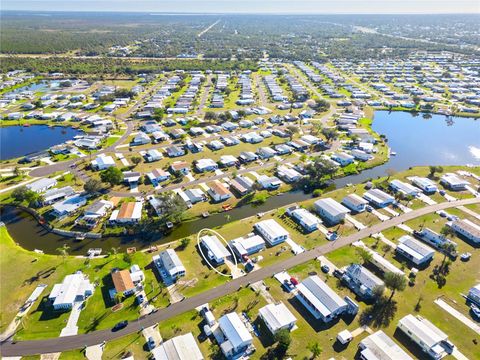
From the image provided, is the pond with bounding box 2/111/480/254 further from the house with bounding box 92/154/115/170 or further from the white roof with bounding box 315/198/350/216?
the house with bounding box 92/154/115/170

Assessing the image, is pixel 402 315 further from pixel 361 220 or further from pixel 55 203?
pixel 55 203

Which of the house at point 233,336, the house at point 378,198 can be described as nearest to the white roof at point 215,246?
the house at point 233,336

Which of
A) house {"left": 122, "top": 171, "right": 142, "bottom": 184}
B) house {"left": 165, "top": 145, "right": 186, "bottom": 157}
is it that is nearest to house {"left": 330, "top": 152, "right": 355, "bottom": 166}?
house {"left": 165, "top": 145, "right": 186, "bottom": 157}

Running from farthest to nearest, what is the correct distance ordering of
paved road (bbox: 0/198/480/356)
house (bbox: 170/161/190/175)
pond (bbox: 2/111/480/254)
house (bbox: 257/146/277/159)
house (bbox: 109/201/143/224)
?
1. house (bbox: 257/146/277/159)
2. house (bbox: 170/161/190/175)
3. house (bbox: 109/201/143/224)
4. pond (bbox: 2/111/480/254)
5. paved road (bbox: 0/198/480/356)

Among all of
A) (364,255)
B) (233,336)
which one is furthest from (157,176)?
(364,255)

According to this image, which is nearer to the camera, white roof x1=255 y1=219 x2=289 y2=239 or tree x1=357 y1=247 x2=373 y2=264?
tree x1=357 y1=247 x2=373 y2=264

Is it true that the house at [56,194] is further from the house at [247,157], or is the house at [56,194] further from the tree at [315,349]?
the tree at [315,349]
